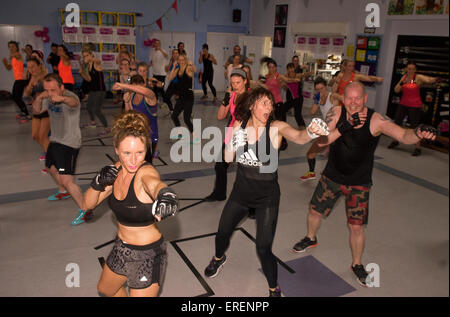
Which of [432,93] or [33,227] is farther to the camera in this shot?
[432,93]

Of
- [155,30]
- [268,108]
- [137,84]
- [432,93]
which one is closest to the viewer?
[268,108]

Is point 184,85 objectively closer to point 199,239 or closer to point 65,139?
point 65,139

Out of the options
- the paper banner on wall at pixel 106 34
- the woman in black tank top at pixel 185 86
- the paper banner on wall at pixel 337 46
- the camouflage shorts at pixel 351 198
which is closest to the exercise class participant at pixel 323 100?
the camouflage shorts at pixel 351 198

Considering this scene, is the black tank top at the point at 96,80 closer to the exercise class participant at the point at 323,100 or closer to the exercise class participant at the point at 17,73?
the exercise class participant at the point at 17,73

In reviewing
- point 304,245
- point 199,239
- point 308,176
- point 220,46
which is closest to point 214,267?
point 199,239

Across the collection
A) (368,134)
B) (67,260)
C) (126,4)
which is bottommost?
(67,260)

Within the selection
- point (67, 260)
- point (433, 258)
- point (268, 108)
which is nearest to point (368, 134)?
point (268, 108)

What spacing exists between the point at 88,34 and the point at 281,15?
261 inches

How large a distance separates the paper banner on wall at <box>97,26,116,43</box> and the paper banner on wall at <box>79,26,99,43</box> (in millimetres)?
130

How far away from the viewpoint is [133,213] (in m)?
2.25

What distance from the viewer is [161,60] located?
11953 mm

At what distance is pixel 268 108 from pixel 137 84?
8.44 feet

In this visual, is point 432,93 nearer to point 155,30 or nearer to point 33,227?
point 33,227

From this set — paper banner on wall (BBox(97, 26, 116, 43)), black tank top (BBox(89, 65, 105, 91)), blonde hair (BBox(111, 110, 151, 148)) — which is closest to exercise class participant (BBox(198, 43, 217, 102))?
paper banner on wall (BBox(97, 26, 116, 43))
